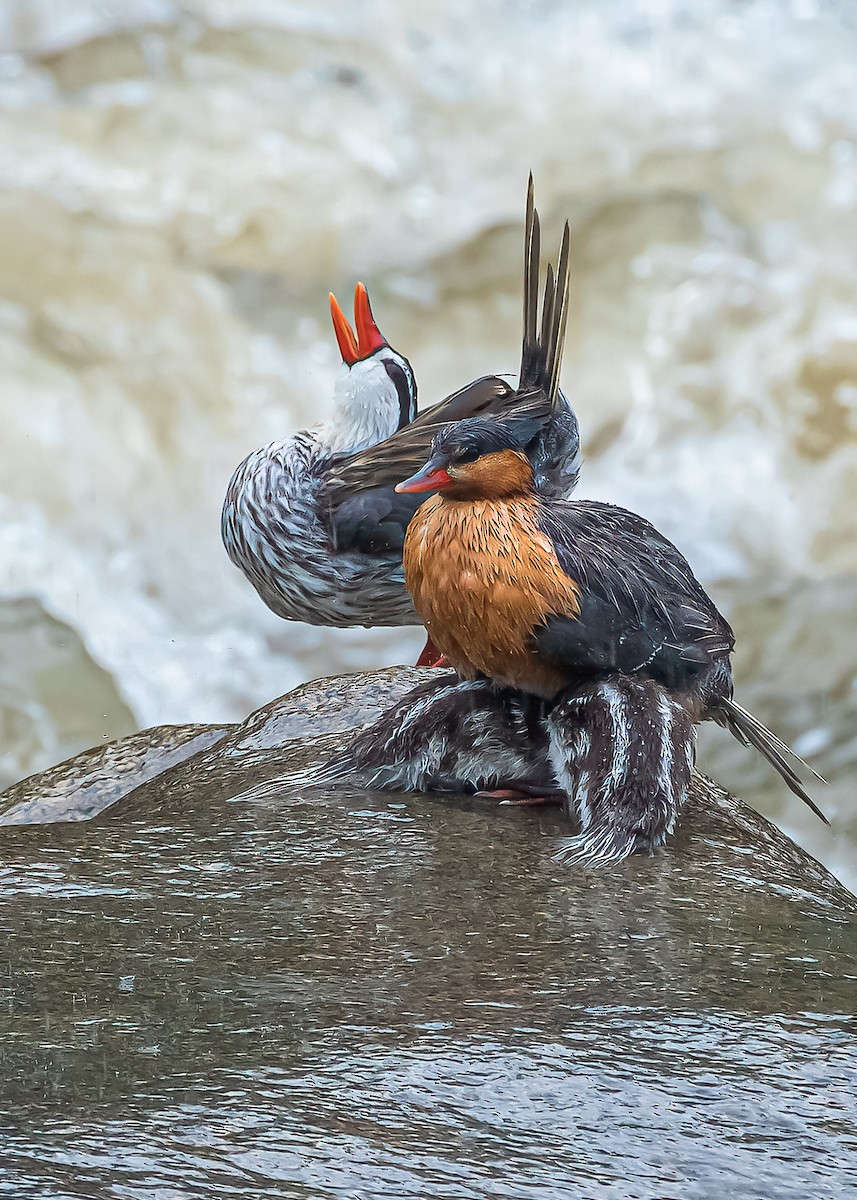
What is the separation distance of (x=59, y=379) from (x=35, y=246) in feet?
3.71

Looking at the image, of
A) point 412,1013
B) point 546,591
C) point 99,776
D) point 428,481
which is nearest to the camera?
point 412,1013

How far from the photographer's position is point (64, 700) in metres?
8.57

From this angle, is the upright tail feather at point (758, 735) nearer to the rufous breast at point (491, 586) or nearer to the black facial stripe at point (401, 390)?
the rufous breast at point (491, 586)

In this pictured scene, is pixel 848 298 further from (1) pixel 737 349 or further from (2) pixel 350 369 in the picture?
(2) pixel 350 369

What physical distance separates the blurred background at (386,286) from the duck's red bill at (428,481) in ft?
16.7

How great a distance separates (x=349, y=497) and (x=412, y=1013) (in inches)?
109

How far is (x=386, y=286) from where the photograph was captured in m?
10.2

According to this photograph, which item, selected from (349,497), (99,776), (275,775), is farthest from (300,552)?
(275,775)

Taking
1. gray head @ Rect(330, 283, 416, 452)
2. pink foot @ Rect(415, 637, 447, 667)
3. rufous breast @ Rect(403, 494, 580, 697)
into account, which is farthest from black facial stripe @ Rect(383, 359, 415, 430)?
rufous breast @ Rect(403, 494, 580, 697)

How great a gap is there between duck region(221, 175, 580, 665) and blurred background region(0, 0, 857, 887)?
3624 millimetres

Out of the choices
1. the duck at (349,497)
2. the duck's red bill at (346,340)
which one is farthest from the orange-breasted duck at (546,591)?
the duck's red bill at (346,340)

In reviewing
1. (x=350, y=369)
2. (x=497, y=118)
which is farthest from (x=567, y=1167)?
(x=497, y=118)

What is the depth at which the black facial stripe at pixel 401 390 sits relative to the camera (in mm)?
5227

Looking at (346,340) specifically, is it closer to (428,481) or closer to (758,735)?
(428,481)
